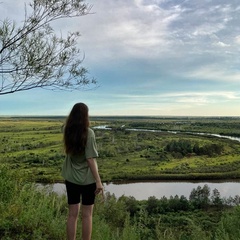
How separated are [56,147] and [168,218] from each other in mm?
48051

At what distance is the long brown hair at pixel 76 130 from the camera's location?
3100 mm

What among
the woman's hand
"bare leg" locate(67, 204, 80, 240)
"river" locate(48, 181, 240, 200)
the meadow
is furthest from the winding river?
the woman's hand

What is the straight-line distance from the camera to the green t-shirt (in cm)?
309

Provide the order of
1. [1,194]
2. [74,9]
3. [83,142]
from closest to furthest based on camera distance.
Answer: [83,142], [1,194], [74,9]

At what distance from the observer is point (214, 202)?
32.0 meters

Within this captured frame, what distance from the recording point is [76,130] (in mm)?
3139

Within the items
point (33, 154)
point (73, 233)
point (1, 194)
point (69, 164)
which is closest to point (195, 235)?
point (73, 233)

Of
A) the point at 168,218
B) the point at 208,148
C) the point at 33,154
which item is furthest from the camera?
the point at 208,148

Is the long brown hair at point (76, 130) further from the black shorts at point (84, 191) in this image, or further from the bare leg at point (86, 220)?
the bare leg at point (86, 220)

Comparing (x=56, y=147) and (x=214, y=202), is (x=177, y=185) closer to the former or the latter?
(x=214, y=202)

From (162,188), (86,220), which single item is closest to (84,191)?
(86,220)

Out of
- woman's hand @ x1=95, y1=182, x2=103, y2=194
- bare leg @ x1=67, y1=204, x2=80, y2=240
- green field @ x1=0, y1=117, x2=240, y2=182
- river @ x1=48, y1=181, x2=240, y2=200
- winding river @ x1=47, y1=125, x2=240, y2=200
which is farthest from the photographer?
green field @ x1=0, y1=117, x2=240, y2=182

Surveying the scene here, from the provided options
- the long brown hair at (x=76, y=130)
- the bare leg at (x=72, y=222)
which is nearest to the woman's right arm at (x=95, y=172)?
the long brown hair at (x=76, y=130)

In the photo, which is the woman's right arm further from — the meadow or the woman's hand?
the meadow
